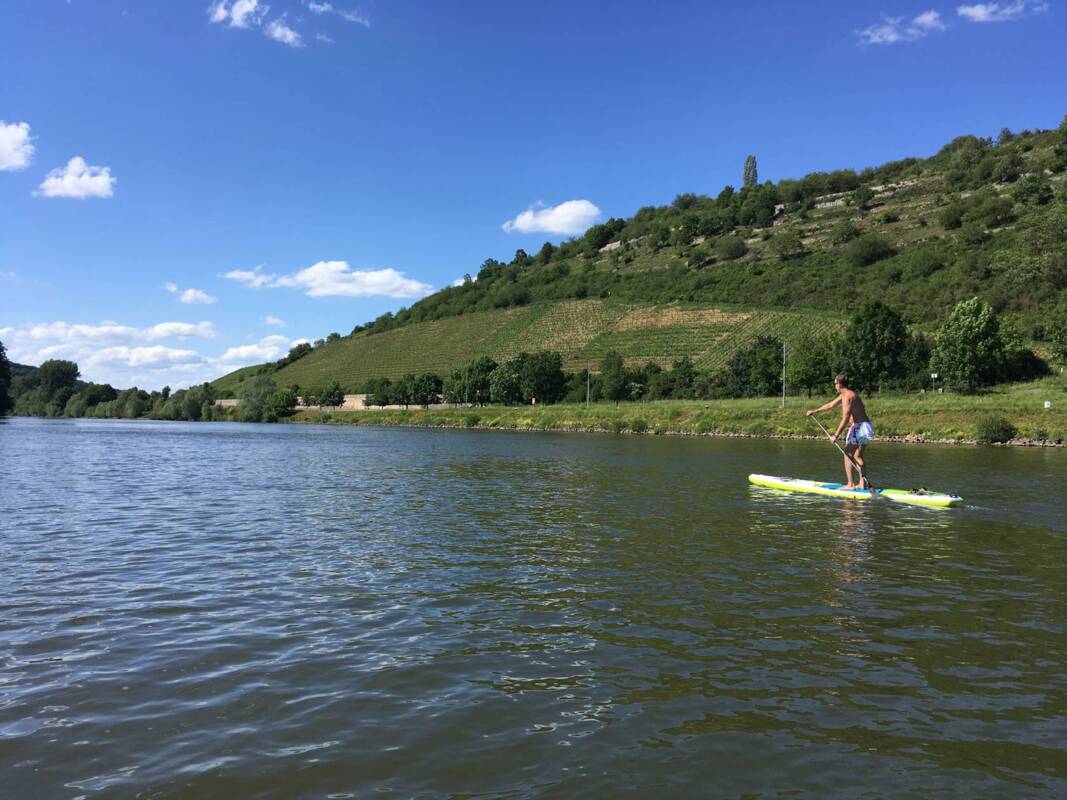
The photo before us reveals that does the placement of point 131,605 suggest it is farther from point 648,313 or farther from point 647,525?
point 648,313

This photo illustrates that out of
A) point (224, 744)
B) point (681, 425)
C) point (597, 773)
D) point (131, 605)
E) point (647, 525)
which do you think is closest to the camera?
point (597, 773)

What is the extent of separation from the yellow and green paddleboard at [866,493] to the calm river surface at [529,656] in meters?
2.36

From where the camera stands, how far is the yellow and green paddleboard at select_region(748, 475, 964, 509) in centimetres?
2105

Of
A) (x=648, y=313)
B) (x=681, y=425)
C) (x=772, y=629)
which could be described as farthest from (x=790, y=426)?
(x=648, y=313)

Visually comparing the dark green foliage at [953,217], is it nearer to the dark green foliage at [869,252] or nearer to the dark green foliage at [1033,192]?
the dark green foliage at [1033,192]

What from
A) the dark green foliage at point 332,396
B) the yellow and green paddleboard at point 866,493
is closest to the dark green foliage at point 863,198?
the dark green foliage at point 332,396

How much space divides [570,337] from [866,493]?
13074 centimetres

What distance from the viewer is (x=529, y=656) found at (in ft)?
27.1

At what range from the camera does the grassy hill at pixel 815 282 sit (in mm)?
113038

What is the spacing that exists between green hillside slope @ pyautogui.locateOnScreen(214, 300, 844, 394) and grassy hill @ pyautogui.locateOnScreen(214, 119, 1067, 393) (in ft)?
1.72

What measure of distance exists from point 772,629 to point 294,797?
648 centimetres

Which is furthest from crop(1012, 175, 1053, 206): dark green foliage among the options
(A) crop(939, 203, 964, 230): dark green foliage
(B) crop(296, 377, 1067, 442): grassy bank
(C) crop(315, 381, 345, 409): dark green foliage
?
(C) crop(315, 381, 345, 409): dark green foliage

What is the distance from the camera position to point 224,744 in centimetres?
605

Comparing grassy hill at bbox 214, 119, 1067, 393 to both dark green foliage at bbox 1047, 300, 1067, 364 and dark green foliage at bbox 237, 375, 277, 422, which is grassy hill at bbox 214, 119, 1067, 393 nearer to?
dark green foliage at bbox 1047, 300, 1067, 364
